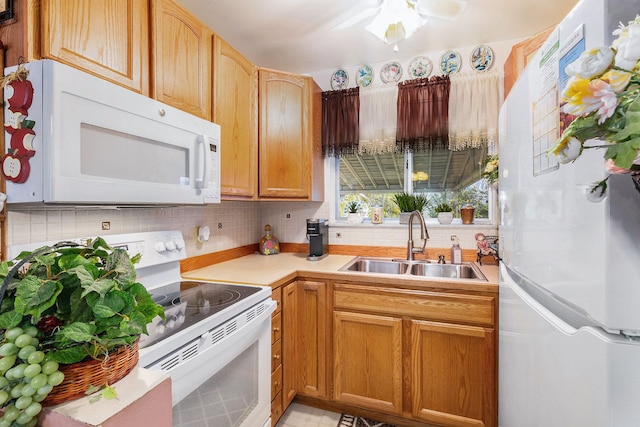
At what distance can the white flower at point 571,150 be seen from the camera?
453 mm

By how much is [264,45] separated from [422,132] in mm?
1322

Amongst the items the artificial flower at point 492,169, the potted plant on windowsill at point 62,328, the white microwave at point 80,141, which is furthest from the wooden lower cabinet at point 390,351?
the potted plant on windowsill at point 62,328

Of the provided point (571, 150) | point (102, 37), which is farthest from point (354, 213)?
point (571, 150)

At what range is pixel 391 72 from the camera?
237 cm

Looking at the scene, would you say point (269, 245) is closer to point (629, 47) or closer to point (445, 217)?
point (445, 217)

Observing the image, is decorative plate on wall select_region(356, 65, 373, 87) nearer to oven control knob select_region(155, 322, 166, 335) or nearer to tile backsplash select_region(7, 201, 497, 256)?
tile backsplash select_region(7, 201, 497, 256)

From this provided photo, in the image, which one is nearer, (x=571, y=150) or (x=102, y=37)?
(x=571, y=150)

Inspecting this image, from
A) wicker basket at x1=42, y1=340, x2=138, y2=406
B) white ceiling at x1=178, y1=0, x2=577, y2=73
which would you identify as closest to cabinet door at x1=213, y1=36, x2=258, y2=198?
white ceiling at x1=178, y1=0, x2=577, y2=73

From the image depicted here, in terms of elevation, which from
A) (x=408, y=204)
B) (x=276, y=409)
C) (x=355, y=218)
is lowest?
(x=276, y=409)

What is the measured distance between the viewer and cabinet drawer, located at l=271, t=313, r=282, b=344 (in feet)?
5.46

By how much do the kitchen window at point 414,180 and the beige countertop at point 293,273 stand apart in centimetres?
54

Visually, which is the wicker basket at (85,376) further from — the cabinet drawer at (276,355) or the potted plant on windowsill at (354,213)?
the potted plant on windowsill at (354,213)

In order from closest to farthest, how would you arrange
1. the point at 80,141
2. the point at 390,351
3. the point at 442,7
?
the point at 80,141 < the point at 442,7 < the point at 390,351

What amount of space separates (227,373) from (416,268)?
142cm
